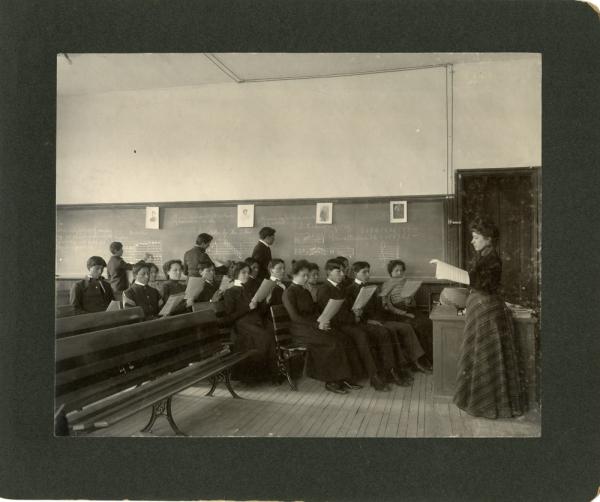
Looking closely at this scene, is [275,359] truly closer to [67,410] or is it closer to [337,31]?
[67,410]

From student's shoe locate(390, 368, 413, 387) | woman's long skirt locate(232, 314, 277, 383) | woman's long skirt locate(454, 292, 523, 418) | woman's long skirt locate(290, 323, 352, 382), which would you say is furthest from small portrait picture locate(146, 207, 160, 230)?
woman's long skirt locate(454, 292, 523, 418)

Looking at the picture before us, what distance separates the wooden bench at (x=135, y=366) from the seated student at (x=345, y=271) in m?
0.55

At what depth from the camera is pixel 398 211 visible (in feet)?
6.31

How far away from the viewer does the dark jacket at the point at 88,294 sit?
5.51 feet

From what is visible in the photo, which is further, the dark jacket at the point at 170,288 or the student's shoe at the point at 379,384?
the dark jacket at the point at 170,288

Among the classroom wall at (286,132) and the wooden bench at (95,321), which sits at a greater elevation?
the classroom wall at (286,132)

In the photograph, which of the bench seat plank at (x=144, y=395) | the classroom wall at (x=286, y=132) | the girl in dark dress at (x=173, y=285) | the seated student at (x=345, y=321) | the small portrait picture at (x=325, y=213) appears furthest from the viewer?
the small portrait picture at (x=325, y=213)

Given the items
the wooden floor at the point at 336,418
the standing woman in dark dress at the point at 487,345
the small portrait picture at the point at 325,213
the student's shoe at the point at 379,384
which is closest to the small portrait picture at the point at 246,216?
the small portrait picture at the point at 325,213

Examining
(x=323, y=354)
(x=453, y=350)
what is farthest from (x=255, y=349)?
(x=453, y=350)

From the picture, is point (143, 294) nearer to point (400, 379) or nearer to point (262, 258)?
point (262, 258)

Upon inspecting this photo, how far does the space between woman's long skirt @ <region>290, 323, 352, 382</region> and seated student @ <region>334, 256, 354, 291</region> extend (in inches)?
9.5

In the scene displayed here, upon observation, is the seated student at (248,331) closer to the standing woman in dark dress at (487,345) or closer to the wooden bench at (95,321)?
the wooden bench at (95,321)

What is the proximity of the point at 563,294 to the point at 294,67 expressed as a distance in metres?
1.39

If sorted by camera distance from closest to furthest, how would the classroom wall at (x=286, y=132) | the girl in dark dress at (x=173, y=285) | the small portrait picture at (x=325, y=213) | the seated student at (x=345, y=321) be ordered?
1. the classroom wall at (x=286, y=132)
2. the seated student at (x=345, y=321)
3. the girl in dark dress at (x=173, y=285)
4. the small portrait picture at (x=325, y=213)
